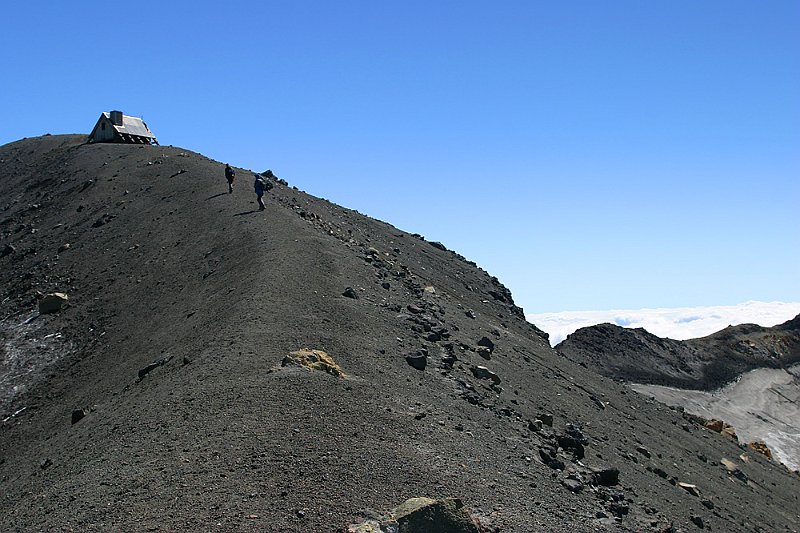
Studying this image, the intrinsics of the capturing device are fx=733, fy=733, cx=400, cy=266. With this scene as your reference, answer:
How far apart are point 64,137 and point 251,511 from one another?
65.0m

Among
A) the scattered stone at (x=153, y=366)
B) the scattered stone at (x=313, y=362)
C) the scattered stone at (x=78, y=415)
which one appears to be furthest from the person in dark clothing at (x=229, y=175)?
the scattered stone at (x=313, y=362)

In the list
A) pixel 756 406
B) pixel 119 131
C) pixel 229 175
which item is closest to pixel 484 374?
pixel 229 175

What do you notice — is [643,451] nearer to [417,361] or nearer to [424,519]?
[417,361]

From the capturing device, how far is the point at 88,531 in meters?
11.8

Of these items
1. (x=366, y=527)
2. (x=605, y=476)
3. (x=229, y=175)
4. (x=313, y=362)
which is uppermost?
(x=229, y=175)

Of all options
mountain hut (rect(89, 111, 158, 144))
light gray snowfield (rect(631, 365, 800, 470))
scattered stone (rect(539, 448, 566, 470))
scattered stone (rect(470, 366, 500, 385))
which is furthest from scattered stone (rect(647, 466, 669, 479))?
mountain hut (rect(89, 111, 158, 144))

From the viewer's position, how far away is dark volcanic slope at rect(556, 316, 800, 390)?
69875 millimetres

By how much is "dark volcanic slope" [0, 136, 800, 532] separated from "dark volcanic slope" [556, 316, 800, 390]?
30.4 meters

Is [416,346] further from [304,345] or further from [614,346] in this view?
[614,346]

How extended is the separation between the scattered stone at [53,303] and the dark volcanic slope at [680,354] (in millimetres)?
44475

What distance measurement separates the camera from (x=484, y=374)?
23.0 meters

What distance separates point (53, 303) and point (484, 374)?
20330 mm

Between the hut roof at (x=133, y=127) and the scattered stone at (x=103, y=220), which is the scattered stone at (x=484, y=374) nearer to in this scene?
the scattered stone at (x=103, y=220)

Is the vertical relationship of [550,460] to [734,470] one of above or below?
above
